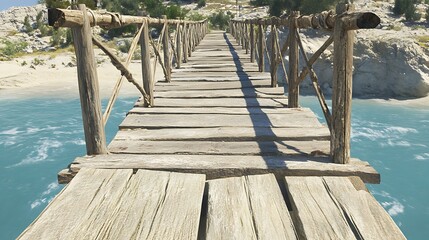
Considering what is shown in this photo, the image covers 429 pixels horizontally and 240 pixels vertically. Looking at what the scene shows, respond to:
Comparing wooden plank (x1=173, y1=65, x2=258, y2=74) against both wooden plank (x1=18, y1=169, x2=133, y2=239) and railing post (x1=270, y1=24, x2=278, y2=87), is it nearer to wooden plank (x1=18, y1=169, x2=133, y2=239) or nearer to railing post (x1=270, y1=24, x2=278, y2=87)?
railing post (x1=270, y1=24, x2=278, y2=87)

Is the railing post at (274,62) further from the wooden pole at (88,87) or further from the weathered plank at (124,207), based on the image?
the weathered plank at (124,207)

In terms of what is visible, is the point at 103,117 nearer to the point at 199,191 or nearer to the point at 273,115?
the point at 199,191

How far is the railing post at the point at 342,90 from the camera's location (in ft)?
10.5

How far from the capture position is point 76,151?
16.3 meters

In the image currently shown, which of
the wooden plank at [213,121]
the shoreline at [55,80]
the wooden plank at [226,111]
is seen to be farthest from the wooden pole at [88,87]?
the shoreline at [55,80]

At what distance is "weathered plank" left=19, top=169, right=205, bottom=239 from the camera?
230 centimetres

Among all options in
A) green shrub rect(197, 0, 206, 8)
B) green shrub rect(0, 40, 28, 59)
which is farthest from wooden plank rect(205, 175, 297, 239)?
green shrub rect(197, 0, 206, 8)

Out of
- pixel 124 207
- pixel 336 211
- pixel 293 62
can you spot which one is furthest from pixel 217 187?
pixel 293 62

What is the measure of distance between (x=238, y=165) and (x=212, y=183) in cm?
40

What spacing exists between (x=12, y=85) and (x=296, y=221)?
27.8 metres

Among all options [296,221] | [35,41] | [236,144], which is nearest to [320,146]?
[236,144]

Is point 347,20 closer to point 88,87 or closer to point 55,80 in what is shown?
point 88,87

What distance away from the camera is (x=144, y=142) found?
161 inches

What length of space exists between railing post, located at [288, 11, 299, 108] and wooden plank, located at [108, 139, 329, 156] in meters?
1.56
